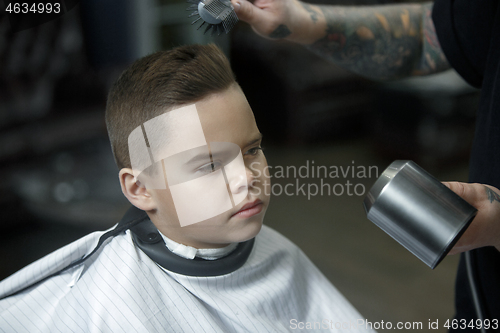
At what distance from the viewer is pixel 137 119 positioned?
2.11ft

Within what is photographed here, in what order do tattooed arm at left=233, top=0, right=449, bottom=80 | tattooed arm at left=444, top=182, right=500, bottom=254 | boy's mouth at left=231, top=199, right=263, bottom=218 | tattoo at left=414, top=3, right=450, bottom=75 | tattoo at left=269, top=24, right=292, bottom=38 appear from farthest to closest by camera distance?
tattoo at left=414, top=3, right=450, bottom=75 → tattooed arm at left=233, top=0, right=449, bottom=80 → tattoo at left=269, top=24, right=292, bottom=38 → boy's mouth at left=231, top=199, right=263, bottom=218 → tattooed arm at left=444, top=182, right=500, bottom=254

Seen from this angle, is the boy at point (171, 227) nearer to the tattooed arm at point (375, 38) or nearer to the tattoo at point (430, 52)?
the tattooed arm at point (375, 38)

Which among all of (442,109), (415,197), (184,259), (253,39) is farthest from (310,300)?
(442,109)

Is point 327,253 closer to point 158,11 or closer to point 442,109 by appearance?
point 158,11

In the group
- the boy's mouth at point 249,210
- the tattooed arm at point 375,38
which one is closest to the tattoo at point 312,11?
the tattooed arm at point 375,38

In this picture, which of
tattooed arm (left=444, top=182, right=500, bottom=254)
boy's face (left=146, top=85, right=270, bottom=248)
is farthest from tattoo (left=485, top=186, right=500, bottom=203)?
boy's face (left=146, top=85, right=270, bottom=248)

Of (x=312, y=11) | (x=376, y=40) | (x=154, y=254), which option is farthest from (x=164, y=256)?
(x=376, y=40)

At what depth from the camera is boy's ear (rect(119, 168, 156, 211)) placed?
2.26ft

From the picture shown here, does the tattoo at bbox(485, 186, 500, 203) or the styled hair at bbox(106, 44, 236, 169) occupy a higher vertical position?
the styled hair at bbox(106, 44, 236, 169)

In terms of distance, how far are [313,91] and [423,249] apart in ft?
2.68

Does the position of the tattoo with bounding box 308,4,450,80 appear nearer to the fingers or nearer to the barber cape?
the fingers

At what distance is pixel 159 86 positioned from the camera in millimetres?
626

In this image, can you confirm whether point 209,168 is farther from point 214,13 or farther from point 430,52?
point 430,52

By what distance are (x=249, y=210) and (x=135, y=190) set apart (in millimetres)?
211
